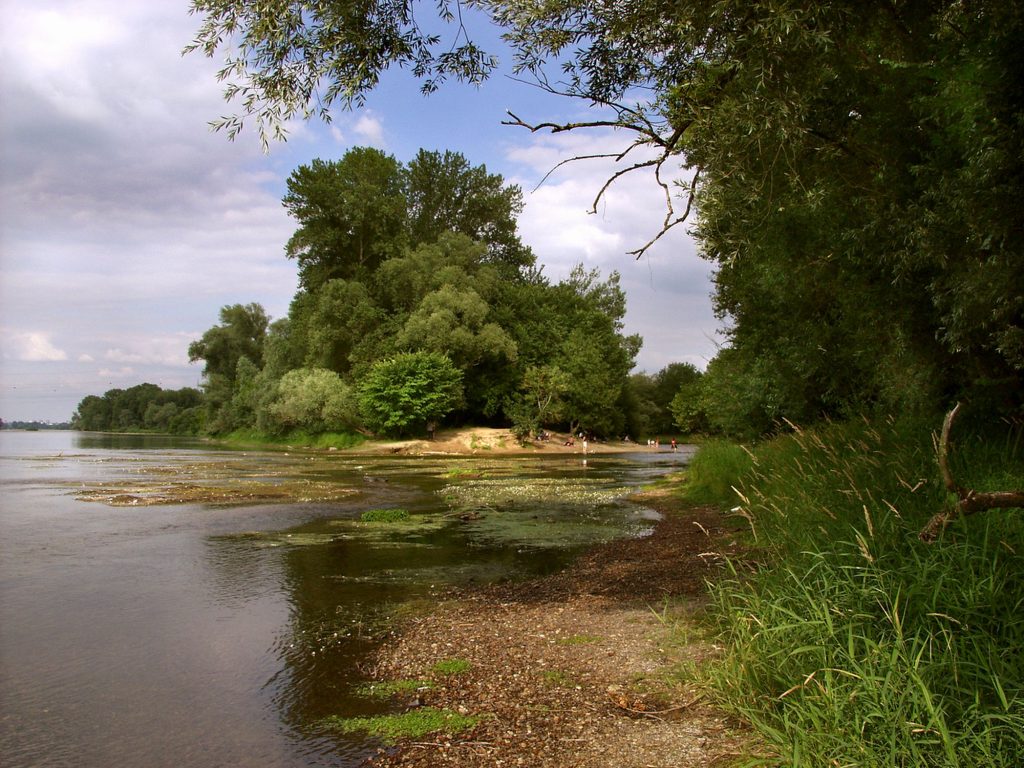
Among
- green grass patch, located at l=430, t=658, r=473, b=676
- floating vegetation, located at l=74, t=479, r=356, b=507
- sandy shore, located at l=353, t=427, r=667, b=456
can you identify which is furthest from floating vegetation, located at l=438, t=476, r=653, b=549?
sandy shore, located at l=353, t=427, r=667, b=456

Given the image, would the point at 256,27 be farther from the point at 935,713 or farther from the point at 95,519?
the point at 95,519

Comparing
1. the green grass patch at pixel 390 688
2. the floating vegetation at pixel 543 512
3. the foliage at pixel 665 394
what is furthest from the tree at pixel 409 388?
the green grass patch at pixel 390 688

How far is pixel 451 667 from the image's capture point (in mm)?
6867

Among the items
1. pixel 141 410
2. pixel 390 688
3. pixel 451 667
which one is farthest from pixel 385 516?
pixel 141 410

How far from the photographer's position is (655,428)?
100688 millimetres

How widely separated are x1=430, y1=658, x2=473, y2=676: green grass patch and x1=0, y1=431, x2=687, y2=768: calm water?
0.89m

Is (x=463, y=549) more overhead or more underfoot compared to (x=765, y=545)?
more underfoot

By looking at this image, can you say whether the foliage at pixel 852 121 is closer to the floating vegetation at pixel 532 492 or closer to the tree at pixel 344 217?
the floating vegetation at pixel 532 492

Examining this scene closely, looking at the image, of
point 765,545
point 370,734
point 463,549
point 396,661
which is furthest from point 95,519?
point 765,545

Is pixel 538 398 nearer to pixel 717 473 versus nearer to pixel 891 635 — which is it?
pixel 717 473

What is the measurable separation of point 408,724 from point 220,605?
18.2 ft

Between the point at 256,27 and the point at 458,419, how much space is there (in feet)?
186

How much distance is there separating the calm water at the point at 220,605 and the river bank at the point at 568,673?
70 centimetres

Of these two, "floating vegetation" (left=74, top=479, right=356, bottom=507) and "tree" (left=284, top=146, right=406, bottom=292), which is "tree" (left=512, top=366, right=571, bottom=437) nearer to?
"tree" (left=284, top=146, right=406, bottom=292)
